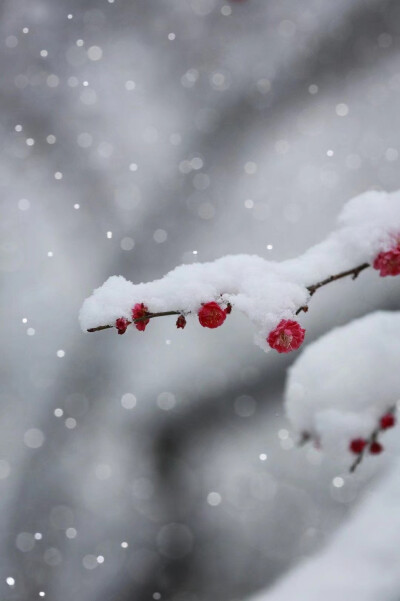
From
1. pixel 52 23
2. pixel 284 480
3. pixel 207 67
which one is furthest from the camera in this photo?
pixel 284 480

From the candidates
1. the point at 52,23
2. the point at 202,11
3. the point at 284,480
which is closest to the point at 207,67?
the point at 202,11

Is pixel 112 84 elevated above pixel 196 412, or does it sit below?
above

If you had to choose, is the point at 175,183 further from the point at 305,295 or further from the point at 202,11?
the point at 305,295

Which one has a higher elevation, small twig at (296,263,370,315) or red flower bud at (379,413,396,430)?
small twig at (296,263,370,315)

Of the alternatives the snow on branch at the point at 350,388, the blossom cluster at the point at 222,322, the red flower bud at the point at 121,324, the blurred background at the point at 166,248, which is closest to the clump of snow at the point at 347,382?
the snow on branch at the point at 350,388

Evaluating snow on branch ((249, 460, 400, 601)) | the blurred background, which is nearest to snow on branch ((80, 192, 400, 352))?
snow on branch ((249, 460, 400, 601))

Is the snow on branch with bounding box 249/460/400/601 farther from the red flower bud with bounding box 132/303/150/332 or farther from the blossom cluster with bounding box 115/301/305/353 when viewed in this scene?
the red flower bud with bounding box 132/303/150/332

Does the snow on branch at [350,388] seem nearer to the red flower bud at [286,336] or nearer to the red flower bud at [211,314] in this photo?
the red flower bud at [286,336]
